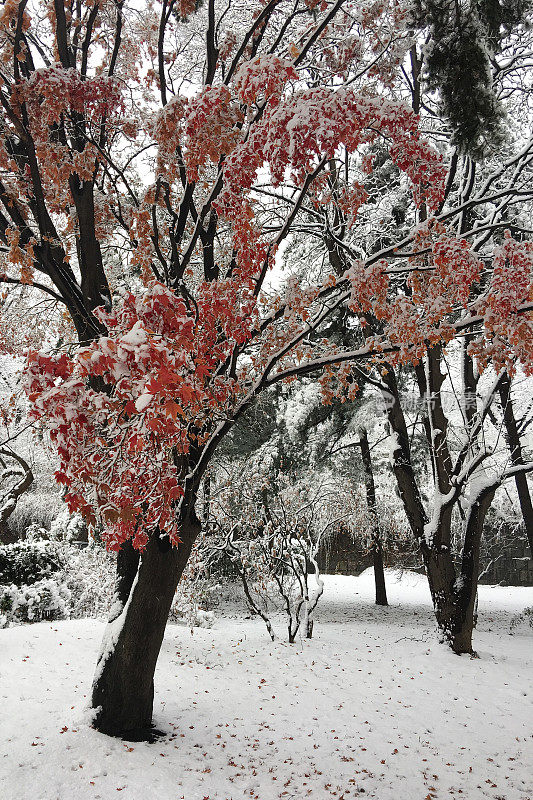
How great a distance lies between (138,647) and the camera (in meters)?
4.59

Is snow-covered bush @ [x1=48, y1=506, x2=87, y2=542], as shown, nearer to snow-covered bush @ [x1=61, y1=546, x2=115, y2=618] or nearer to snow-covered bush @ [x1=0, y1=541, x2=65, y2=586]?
snow-covered bush @ [x1=61, y1=546, x2=115, y2=618]

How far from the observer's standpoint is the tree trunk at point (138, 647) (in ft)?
14.8

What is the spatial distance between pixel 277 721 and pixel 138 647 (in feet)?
6.35

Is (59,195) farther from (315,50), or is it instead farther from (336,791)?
(336,791)

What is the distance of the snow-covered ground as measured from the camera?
397cm

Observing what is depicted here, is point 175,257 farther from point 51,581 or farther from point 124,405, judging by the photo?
point 51,581

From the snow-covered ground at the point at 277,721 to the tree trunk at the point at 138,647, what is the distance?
20 cm

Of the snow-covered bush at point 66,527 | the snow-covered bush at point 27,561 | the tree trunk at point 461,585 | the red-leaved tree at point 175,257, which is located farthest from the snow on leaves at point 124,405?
the snow-covered bush at point 66,527

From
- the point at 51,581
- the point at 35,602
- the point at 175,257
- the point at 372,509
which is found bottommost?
the point at 35,602

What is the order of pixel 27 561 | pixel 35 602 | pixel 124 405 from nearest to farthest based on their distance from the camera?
pixel 124 405 → pixel 35 602 → pixel 27 561

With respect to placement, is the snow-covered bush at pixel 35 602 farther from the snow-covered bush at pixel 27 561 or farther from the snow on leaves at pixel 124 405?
the snow on leaves at pixel 124 405

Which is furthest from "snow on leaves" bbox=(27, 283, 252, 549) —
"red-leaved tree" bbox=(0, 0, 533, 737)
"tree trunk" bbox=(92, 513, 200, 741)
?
"tree trunk" bbox=(92, 513, 200, 741)

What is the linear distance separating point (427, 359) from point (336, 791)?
21.8 feet

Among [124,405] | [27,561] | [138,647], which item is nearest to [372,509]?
[27,561]
